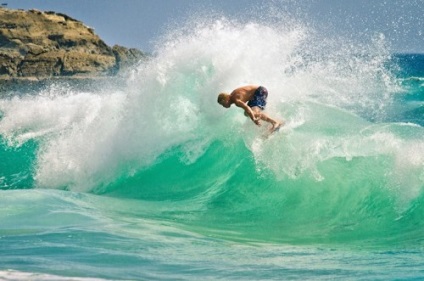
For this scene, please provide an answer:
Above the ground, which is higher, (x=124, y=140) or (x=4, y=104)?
(x=4, y=104)

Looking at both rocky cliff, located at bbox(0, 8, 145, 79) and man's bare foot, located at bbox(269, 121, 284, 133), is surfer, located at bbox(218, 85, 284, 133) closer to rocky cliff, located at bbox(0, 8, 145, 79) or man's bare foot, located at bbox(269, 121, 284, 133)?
man's bare foot, located at bbox(269, 121, 284, 133)

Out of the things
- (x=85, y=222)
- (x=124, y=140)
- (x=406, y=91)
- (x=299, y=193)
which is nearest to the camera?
(x=85, y=222)

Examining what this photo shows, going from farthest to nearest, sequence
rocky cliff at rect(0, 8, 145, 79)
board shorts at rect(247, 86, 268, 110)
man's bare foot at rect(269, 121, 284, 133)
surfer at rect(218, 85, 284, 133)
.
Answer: rocky cliff at rect(0, 8, 145, 79)
board shorts at rect(247, 86, 268, 110)
surfer at rect(218, 85, 284, 133)
man's bare foot at rect(269, 121, 284, 133)

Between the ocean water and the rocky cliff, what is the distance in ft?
212

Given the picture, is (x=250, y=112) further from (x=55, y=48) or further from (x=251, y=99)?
(x=55, y=48)

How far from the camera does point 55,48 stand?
9500 cm

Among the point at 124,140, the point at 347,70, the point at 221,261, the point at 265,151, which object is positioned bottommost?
the point at 221,261

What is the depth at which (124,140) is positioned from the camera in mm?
12977

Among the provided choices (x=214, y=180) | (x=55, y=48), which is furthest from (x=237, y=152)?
(x=55, y=48)

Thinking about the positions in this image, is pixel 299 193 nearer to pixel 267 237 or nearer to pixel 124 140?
pixel 267 237

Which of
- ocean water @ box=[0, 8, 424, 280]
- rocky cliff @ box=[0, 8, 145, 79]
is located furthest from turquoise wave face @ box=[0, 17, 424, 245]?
rocky cliff @ box=[0, 8, 145, 79]

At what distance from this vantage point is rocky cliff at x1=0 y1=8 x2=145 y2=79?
8025 centimetres

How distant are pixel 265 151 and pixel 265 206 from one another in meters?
1.08

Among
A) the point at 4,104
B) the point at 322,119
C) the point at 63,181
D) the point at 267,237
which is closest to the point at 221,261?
Result: the point at 267,237
